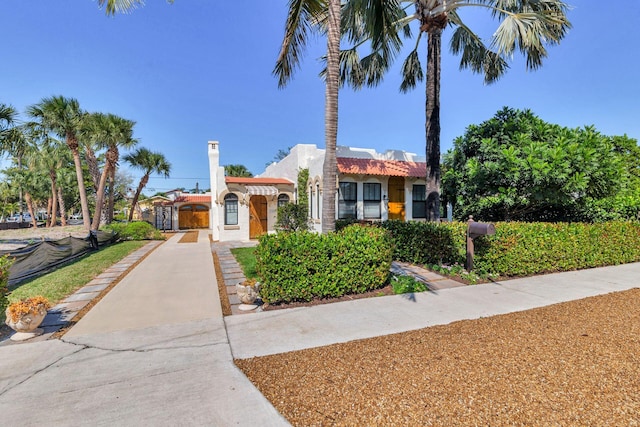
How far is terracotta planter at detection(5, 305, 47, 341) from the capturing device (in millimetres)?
4098

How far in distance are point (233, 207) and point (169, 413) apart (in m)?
13.7

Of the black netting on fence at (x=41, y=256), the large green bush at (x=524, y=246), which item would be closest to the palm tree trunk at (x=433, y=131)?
the large green bush at (x=524, y=246)

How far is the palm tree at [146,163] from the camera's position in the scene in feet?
81.2

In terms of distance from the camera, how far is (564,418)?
7.84 feet

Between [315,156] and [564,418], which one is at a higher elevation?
[315,156]

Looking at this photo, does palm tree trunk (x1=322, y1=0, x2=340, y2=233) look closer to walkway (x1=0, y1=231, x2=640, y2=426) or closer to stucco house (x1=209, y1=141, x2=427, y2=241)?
walkway (x1=0, y1=231, x2=640, y2=426)

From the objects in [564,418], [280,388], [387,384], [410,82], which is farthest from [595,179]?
[280,388]

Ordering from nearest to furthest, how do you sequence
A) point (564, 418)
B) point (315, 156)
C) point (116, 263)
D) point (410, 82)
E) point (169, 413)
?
1. point (564, 418)
2. point (169, 413)
3. point (116, 263)
4. point (410, 82)
5. point (315, 156)

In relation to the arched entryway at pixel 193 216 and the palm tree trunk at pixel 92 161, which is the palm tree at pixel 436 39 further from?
the arched entryway at pixel 193 216

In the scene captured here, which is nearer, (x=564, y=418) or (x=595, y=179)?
(x=564, y=418)

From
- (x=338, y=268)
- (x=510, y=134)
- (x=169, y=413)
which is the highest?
(x=510, y=134)

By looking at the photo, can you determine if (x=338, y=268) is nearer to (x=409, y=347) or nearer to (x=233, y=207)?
(x=409, y=347)

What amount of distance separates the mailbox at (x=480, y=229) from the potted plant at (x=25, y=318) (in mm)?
8474

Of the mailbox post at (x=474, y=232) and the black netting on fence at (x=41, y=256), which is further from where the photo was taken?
the black netting on fence at (x=41, y=256)
